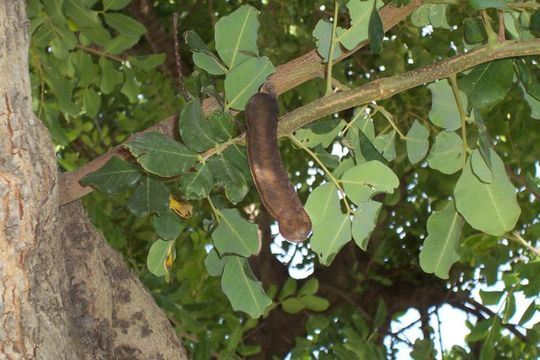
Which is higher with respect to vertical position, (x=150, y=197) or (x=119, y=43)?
A: (x=119, y=43)

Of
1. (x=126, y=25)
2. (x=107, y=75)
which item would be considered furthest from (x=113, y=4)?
(x=107, y=75)

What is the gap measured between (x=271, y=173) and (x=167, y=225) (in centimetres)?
23

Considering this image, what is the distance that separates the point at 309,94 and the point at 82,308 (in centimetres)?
127

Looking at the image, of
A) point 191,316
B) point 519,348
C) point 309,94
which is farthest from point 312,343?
point 519,348

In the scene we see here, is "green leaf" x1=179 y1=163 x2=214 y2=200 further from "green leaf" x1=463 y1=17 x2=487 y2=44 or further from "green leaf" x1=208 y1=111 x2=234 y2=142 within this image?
"green leaf" x1=463 y1=17 x2=487 y2=44

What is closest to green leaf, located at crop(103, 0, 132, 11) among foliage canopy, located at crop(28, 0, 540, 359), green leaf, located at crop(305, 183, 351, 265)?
foliage canopy, located at crop(28, 0, 540, 359)

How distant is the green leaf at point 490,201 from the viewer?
3.25 ft

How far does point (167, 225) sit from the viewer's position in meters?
1.04

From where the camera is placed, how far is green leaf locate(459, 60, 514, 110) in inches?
38.9

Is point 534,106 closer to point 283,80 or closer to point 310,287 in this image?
point 283,80

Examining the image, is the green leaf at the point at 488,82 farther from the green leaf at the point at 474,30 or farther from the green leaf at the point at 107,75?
the green leaf at the point at 107,75

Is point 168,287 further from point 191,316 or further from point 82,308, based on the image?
point 82,308

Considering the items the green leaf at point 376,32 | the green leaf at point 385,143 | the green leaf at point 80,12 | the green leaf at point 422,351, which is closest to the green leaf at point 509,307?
the green leaf at point 422,351

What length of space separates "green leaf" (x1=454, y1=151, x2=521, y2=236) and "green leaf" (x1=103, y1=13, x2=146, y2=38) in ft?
3.31
